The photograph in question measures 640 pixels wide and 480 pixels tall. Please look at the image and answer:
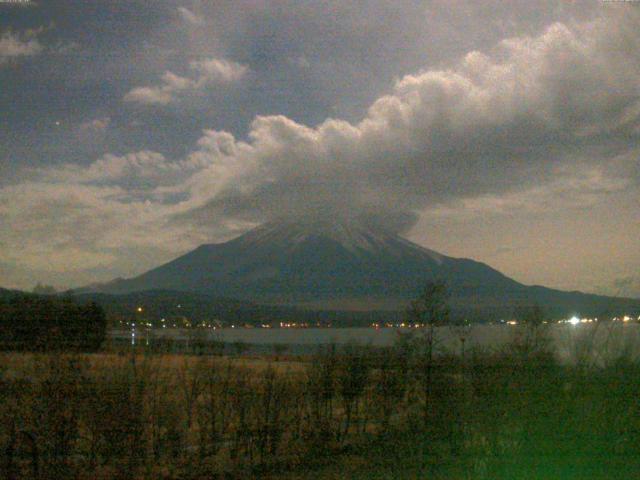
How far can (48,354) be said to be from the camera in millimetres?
8453

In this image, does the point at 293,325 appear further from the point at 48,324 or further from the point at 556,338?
the point at 556,338

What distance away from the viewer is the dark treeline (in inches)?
380

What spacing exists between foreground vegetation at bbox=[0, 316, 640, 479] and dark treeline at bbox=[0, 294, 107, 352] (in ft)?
1.71

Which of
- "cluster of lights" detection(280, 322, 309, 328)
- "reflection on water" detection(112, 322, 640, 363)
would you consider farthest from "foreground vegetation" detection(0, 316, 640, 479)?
"cluster of lights" detection(280, 322, 309, 328)

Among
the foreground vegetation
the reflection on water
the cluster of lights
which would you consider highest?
the reflection on water

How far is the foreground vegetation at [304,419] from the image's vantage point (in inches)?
307

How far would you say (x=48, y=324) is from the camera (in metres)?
11.5

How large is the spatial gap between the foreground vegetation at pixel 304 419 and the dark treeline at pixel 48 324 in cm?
52

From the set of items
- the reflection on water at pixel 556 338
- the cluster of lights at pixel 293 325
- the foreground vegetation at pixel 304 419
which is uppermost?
the reflection on water at pixel 556 338

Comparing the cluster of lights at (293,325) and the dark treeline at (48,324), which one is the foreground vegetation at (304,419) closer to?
the dark treeline at (48,324)

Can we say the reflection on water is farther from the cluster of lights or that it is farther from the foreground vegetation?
the cluster of lights

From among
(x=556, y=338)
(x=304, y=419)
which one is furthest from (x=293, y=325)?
(x=556, y=338)

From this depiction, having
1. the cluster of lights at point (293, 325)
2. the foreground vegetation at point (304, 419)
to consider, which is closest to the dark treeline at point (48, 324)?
the foreground vegetation at point (304, 419)

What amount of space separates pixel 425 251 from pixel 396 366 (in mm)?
29730
